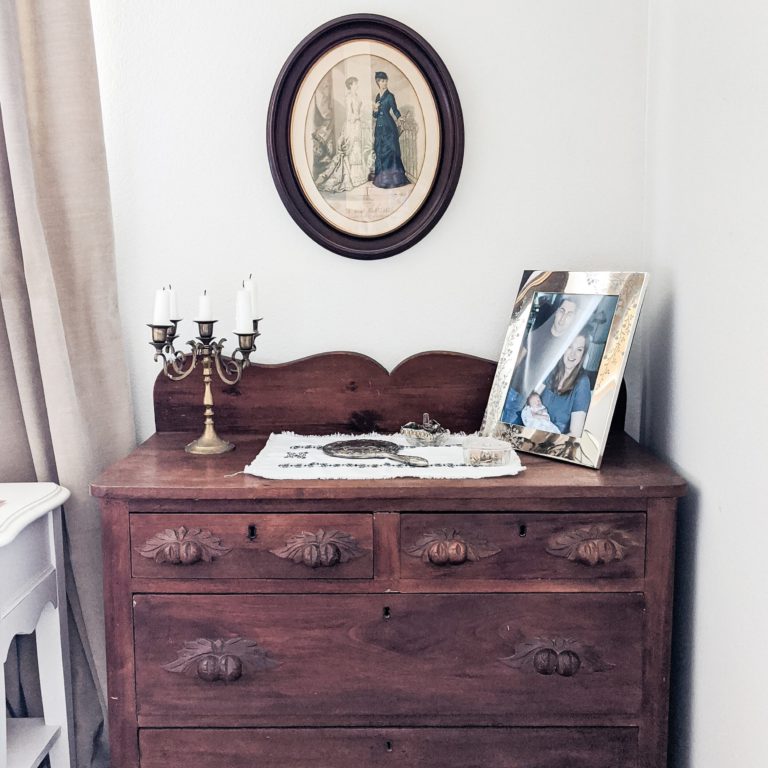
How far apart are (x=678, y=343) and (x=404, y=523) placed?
Result: 2.30ft

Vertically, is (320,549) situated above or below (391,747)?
above

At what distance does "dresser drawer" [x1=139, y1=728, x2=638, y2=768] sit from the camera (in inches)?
60.8

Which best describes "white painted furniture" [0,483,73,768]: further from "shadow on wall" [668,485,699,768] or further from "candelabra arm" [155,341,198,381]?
"shadow on wall" [668,485,699,768]

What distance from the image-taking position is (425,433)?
174 centimetres

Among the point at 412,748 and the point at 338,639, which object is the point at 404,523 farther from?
the point at 412,748

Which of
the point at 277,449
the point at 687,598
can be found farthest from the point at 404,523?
the point at 687,598

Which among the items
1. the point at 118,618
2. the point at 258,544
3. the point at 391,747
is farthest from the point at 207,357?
the point at 391,747

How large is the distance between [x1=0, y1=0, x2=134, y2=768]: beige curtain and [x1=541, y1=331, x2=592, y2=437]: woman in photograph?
1019 millimetres

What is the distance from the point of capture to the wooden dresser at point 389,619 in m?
1.49

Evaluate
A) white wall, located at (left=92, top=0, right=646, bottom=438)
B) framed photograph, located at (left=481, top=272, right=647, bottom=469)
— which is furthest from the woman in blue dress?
framed photograph, located at (left=481, top=272, right=647, bottom=469)

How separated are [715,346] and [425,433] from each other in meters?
0.63

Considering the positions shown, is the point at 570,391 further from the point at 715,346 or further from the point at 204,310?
the point at 204,310

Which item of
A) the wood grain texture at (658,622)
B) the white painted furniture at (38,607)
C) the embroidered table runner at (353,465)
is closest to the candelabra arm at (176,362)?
the embroidered table runner at (353,465)

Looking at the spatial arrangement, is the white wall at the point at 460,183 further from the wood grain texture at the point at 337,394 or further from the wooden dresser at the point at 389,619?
the wooden dresser at the point at 389,619
